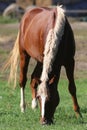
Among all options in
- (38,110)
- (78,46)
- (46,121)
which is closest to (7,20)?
(78,46)

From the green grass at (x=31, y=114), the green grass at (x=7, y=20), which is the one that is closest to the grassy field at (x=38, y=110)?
the green grass at (x=31, y=114)

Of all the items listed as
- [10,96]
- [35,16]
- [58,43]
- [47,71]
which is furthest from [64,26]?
[10,96]

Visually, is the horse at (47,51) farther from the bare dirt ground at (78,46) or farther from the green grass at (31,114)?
the bare dirt ground at (78,46)

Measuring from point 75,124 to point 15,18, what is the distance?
2900 cm

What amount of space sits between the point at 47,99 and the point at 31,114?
1818mm

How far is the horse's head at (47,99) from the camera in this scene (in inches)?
324

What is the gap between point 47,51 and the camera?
8828mm

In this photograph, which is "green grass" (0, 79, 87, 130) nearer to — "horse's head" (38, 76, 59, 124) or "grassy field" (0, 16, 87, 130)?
"grassy field" (0, 16, 87, 130)

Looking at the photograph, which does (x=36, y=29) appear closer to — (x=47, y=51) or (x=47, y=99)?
(x=47, y=51)

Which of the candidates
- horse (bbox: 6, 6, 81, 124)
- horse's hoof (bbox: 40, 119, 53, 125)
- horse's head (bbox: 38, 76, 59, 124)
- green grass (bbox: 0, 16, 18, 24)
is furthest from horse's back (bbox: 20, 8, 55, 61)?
green grass (bbox: 0, 16, 18, 24)

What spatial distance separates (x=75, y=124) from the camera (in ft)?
29.1

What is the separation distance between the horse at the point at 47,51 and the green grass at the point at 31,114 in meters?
0.21

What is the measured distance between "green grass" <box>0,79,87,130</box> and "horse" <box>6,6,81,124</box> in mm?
208

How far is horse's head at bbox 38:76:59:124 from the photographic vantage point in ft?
27.0
